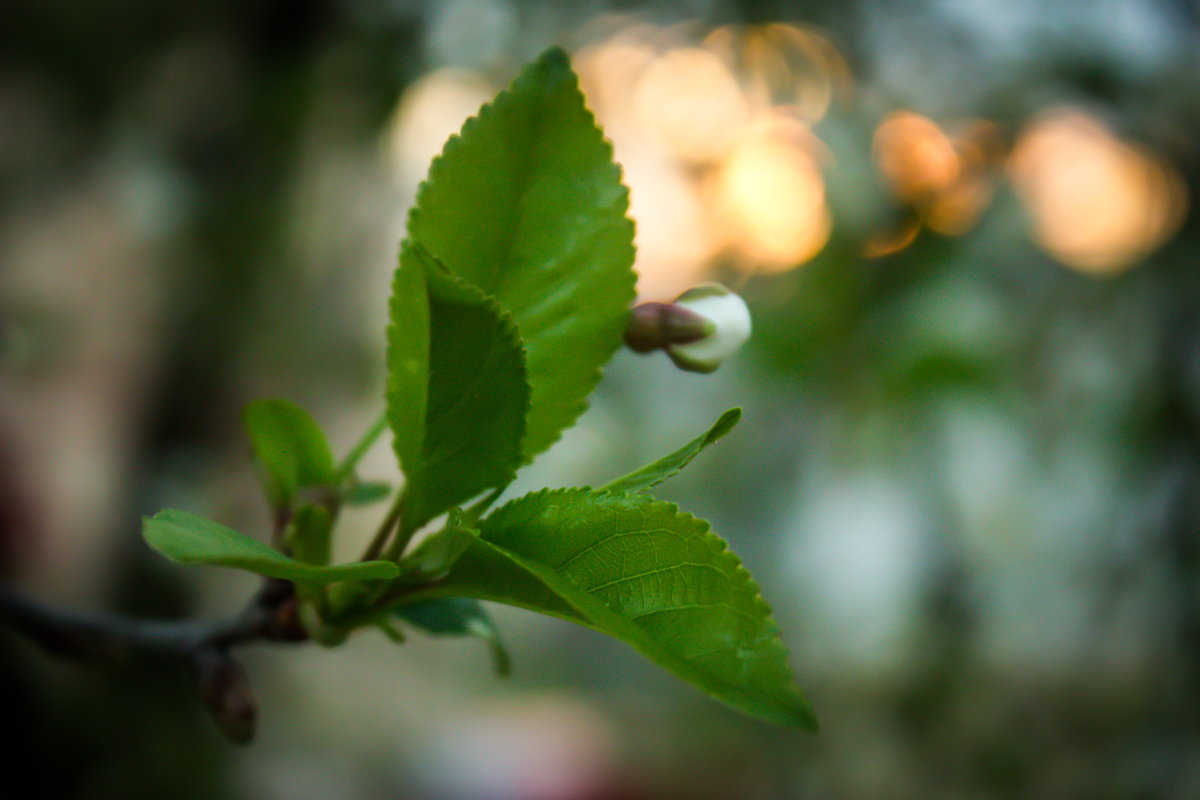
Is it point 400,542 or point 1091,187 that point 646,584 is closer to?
point 400,542

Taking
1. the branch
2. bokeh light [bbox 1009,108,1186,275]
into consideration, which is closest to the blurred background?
bokeh light [bbox 1009,108,1186,275]

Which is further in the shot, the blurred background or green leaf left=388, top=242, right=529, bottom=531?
the blurred background

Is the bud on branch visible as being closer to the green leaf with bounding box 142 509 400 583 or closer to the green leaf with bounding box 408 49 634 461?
the green leaf with bounding box 408 49 634 461

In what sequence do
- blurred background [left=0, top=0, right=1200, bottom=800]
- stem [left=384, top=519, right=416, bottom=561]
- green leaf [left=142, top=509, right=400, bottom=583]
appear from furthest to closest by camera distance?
blurred background [left=0, top=0, right=1200, bottom=800] < stem [left=384, top=519, right=416, bottom=561] < green leaf [left=142, top=509, right=400, bottom=583]

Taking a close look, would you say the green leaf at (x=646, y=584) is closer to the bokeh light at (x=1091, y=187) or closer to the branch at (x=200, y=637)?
the branch at (x=200, y=637)

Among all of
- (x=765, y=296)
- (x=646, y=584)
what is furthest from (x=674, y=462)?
(x=765, y=296)

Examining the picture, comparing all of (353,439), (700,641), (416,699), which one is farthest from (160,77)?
(416,699)

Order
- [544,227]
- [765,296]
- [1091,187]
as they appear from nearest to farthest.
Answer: [544,227] < [765,296] < [1091,187]

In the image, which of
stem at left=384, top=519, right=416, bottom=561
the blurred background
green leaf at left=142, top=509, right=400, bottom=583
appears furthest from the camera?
the blurred background
